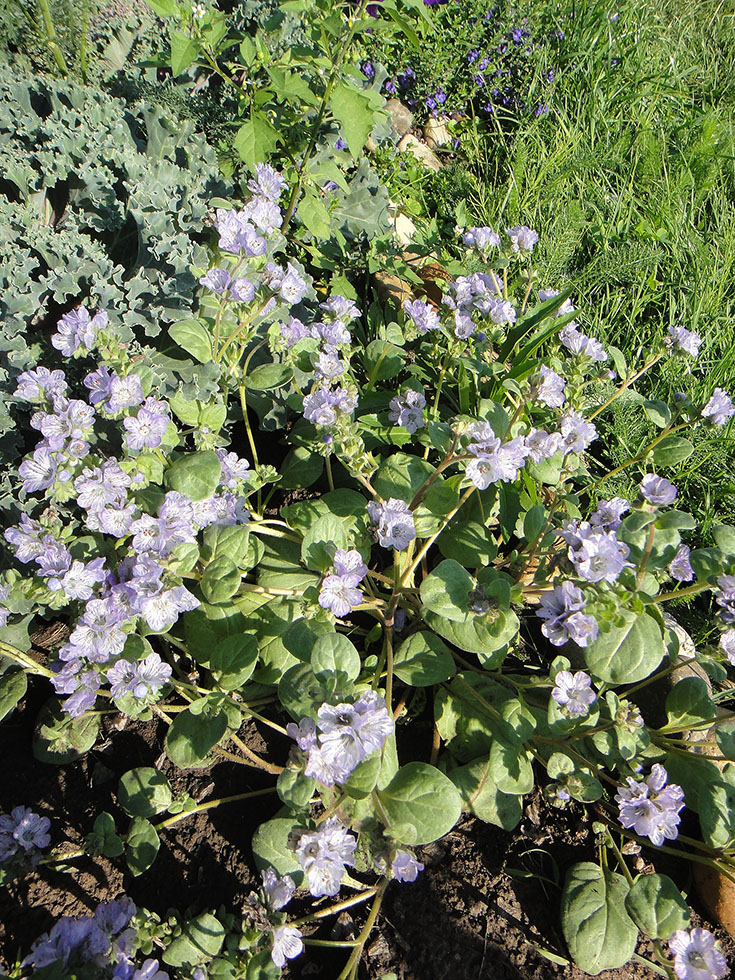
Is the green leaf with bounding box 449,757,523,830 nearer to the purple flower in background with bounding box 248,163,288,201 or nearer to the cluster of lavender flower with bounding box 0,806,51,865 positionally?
the cluster of lavender flower with bounding box 0,806,51,865

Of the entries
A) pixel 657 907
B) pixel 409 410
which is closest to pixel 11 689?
pixel 409 410

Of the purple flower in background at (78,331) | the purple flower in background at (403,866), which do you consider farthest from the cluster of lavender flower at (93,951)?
the purple flower in background at (78,331)

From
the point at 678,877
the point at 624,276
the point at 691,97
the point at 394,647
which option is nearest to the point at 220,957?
the point at 394,647

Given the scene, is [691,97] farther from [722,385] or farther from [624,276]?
[722,385]

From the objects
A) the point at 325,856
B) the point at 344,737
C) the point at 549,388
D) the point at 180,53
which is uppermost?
the point at 180,53

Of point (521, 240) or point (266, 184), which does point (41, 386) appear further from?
point (521, 240)

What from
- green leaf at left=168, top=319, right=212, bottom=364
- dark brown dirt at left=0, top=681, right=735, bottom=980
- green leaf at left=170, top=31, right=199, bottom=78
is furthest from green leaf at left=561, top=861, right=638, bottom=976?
green leaf at left=170, top=31, right=199, bottom=78

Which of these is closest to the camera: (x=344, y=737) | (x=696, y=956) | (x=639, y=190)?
(x=344, y=737)

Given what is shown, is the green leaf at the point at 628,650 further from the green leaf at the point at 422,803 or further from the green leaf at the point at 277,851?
the green leaf at the point at 277,851
